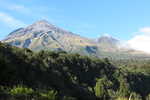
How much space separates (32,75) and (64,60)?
80.2ft

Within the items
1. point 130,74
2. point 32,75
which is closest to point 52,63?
point 32,75

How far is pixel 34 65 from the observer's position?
39.1 metres

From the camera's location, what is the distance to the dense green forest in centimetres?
3048

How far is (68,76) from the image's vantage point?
162 ft

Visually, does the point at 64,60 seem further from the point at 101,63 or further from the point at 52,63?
the point at 101,63

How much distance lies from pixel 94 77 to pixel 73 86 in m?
21.5

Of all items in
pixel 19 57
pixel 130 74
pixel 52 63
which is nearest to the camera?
pixel 19 57

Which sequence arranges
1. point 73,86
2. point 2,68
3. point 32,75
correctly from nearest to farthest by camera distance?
point 2,68, point 32,75, point 73,86

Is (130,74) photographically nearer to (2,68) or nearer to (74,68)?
(74,68)

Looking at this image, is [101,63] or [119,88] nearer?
[119,88]

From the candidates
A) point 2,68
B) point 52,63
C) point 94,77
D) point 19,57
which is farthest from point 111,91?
point 2,68

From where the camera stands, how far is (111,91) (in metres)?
58.6

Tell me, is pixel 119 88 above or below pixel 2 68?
below

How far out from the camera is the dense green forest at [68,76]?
3048 centimetres
